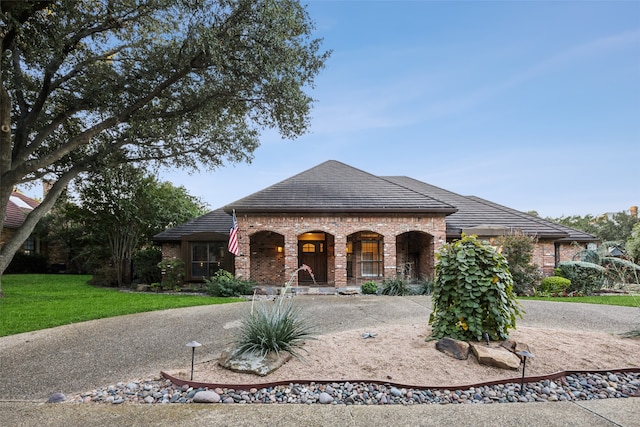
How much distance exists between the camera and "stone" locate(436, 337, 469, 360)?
4.28 metres

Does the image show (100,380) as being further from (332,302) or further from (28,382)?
(332,302)

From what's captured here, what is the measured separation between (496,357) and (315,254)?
11.3 m

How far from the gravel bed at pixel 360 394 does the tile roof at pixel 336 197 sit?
9.44 m

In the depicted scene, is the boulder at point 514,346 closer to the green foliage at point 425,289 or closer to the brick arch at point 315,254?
the green foliage at point 425,289

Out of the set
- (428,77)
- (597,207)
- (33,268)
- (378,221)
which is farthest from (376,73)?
(597,207)

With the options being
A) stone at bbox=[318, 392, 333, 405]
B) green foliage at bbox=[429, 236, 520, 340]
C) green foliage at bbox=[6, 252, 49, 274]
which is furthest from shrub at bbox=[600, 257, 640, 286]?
green foliage at bbox=[6, 252, 49, 274]

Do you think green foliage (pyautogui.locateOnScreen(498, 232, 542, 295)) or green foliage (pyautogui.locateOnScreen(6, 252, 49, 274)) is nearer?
green foliage (pyautogui.locateOnScreen(498, 232, 542, 295))

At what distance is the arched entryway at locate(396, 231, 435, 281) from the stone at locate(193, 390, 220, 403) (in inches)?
452

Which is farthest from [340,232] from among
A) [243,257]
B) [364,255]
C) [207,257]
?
[207,257]

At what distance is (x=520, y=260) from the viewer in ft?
38.5

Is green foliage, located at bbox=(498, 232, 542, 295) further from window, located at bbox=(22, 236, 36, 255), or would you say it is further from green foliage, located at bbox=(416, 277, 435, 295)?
window, located at bbox=(22, 236, 36, 255)

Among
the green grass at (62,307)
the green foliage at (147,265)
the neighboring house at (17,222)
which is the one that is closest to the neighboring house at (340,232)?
the green foliage at (147,265)

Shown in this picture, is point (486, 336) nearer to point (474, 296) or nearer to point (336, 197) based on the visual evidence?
point (474, 296)

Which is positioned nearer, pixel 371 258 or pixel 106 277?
pixel 371 258
